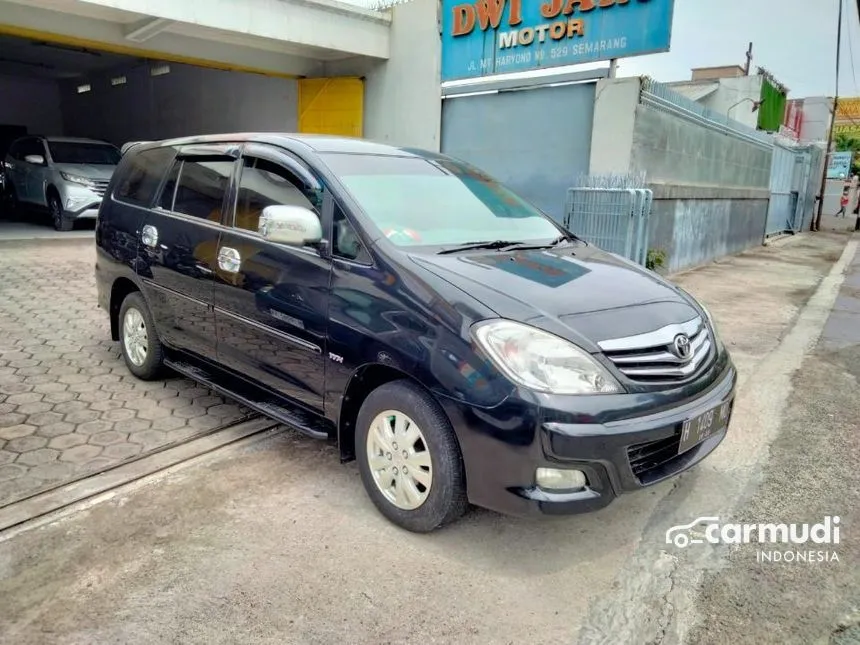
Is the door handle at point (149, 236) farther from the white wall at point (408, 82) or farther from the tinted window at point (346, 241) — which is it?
the white wall at point (408, 82)

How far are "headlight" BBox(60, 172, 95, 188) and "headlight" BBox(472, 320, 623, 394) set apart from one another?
11247mm

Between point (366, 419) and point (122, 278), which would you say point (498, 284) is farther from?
point (122, 278)

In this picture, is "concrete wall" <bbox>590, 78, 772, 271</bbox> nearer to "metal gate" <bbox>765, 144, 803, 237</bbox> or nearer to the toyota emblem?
"metal gate" <bbox>765, 144, 803, 237</bbox>

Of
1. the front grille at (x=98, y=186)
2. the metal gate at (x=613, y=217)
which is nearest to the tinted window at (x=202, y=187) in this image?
the metal gate at (x=613, y=217)

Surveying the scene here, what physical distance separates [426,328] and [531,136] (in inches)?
308

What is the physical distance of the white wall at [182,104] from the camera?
14.4m

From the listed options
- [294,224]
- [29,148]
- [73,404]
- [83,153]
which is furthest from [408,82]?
[294,224]

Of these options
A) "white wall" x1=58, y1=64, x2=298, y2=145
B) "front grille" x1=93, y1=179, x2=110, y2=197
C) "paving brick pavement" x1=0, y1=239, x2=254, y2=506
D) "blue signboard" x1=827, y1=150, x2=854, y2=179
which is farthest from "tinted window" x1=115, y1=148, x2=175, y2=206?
"blue signboard" x1=827, y1=150, x2=854, y2=179

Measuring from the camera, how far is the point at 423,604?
2.43 m

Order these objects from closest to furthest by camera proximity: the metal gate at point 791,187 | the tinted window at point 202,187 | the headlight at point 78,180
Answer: the tinted window at point 202,187, the headlight at point 78,180, the metal gate at point 791,187

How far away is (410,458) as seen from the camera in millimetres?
2781

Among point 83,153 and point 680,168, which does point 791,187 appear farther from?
point 83,153

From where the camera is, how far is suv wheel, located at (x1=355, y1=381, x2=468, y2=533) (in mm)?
2643

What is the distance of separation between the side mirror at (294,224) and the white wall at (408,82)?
8507mm
